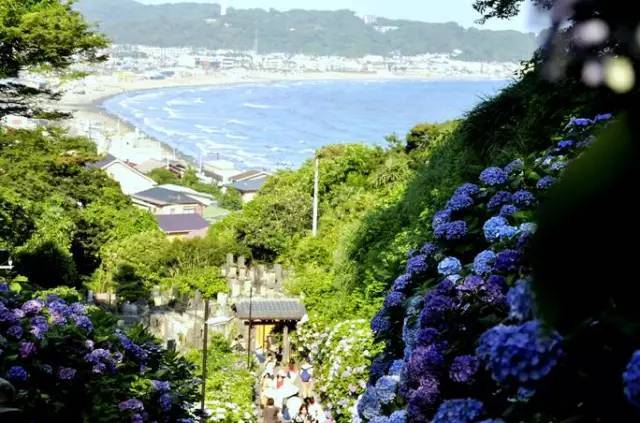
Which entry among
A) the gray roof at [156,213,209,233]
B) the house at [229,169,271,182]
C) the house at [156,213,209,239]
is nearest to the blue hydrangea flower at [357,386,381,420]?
the house at [156,213,209,239]

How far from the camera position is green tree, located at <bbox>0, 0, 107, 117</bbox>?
12.2m

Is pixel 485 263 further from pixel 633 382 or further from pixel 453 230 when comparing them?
pixel 633 382

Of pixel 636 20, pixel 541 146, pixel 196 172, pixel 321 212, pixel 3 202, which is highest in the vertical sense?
pixel 636 20

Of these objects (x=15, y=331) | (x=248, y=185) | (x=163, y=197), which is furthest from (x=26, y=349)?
(x=248, y=185)

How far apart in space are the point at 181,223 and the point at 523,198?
3669 cm

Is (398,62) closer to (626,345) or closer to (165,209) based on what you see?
(165,209)

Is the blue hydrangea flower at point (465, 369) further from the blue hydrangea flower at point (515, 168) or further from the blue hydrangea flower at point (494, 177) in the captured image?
the blue hydrangea flower at point (515, 168)

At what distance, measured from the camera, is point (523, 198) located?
326 cm

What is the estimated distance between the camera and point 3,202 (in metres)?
12.9

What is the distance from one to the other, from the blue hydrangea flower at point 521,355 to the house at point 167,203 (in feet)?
148

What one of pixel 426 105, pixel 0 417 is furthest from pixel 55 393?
pixel 426 105

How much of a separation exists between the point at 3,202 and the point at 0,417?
33.6 feet

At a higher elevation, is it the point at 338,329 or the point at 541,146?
the point at 541,146

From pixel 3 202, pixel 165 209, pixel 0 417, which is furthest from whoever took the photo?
pixel 165 209
